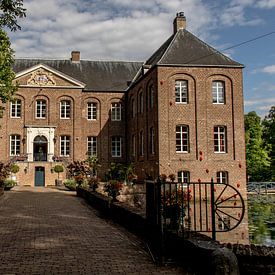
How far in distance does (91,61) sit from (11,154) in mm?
12128

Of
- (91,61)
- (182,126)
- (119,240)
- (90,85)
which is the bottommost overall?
(119,240)

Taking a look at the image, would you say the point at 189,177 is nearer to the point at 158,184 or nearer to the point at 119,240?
the point at 119,240

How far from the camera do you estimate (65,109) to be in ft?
122

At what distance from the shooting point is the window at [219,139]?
91.8 feet

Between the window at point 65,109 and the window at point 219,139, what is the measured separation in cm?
1454

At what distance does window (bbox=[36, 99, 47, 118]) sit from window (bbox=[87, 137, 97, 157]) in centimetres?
457

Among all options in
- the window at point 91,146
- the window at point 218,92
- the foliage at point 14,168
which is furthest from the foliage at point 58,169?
the window at point 218,92

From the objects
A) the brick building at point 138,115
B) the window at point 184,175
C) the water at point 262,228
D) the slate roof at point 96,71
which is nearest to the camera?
the water at point 262,228

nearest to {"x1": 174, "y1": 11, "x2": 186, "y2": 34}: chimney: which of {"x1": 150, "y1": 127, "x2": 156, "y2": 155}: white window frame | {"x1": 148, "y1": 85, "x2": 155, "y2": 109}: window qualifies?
{"x1": 148, "y1": 85, "x2": 155, "y2": 109}: window

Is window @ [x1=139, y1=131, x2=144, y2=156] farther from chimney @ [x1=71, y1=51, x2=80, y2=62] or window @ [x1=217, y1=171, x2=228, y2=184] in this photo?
chimney @ [x1=71, y1=51, x2=80, y2=62]

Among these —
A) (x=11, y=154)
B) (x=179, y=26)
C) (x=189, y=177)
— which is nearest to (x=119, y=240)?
(x=189, y=177)

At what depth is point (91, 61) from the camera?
41.1m

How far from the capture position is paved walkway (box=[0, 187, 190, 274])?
20.9 feet

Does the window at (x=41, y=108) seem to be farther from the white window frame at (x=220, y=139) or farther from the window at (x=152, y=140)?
the white window frame at (x=220, y=139)
